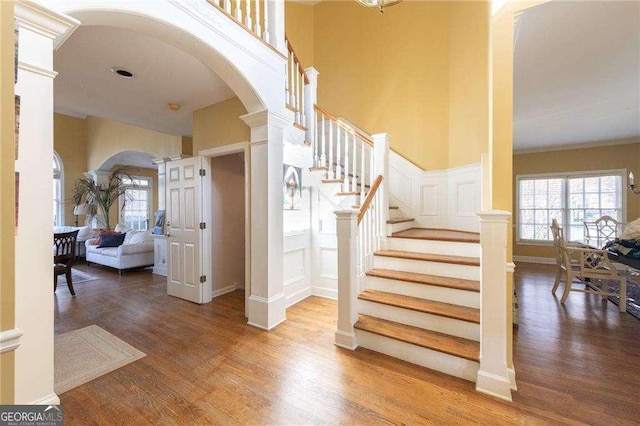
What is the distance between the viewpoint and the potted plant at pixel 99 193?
6.95 m

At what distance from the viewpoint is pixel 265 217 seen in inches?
111

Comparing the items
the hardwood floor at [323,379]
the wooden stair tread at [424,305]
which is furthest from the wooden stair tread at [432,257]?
the hardwood floor at [323,379]

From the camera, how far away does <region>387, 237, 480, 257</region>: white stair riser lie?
277cm

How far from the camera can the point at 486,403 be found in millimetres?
1701

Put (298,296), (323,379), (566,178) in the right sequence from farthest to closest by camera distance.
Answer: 1. (566,178)
2. (298,296)
3. (323,379)

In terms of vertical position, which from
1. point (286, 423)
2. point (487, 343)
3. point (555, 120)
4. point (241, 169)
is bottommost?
point (286, 423)

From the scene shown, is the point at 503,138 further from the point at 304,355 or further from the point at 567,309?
the point at 567,309

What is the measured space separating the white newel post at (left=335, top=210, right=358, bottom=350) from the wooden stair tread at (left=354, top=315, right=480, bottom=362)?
11 cm

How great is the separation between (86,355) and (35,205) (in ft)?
5.65

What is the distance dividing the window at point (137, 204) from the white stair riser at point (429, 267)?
789cm

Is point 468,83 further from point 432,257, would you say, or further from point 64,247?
point 64,247

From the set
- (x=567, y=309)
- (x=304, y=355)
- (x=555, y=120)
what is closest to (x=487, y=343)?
(x=304, y=355)

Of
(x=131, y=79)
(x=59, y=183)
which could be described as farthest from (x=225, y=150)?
(x=59, y=183)

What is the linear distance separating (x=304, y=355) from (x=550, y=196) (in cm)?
698
